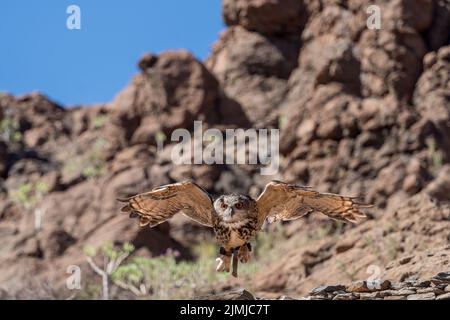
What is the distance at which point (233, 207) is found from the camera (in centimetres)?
701

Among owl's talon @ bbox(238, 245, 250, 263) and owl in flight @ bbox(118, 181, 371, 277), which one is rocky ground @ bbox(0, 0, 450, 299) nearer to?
owl in flight @ bbox(118, 181, 371, 277)

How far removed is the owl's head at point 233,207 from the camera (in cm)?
698

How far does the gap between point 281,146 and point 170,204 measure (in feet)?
44.6

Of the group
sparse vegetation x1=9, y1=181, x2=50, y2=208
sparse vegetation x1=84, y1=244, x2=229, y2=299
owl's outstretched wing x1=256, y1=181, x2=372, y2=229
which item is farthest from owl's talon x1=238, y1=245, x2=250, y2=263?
sparse vegetation x1=9, y1=181, x2=50, y2=208

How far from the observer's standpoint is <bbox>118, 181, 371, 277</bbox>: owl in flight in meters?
7.11

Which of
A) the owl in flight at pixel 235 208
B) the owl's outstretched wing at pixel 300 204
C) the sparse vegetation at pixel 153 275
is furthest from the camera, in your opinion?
the sparse vegetation at pixel 153 275

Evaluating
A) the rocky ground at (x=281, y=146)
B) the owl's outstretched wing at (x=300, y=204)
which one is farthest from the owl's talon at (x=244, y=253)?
the rocky ground at (x=281, y=146)

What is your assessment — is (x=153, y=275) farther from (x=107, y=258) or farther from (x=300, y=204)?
(x=300, y=204)

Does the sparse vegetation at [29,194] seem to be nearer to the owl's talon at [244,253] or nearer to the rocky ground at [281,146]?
the rocky ground at [281,146]

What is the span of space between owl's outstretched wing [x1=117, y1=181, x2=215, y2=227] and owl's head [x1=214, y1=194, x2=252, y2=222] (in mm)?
256

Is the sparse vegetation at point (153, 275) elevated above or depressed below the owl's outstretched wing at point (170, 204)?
below

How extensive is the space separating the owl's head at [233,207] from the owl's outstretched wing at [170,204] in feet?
0.84

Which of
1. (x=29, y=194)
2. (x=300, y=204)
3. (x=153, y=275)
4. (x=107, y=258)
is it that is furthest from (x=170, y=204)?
(x=29, y=194)
